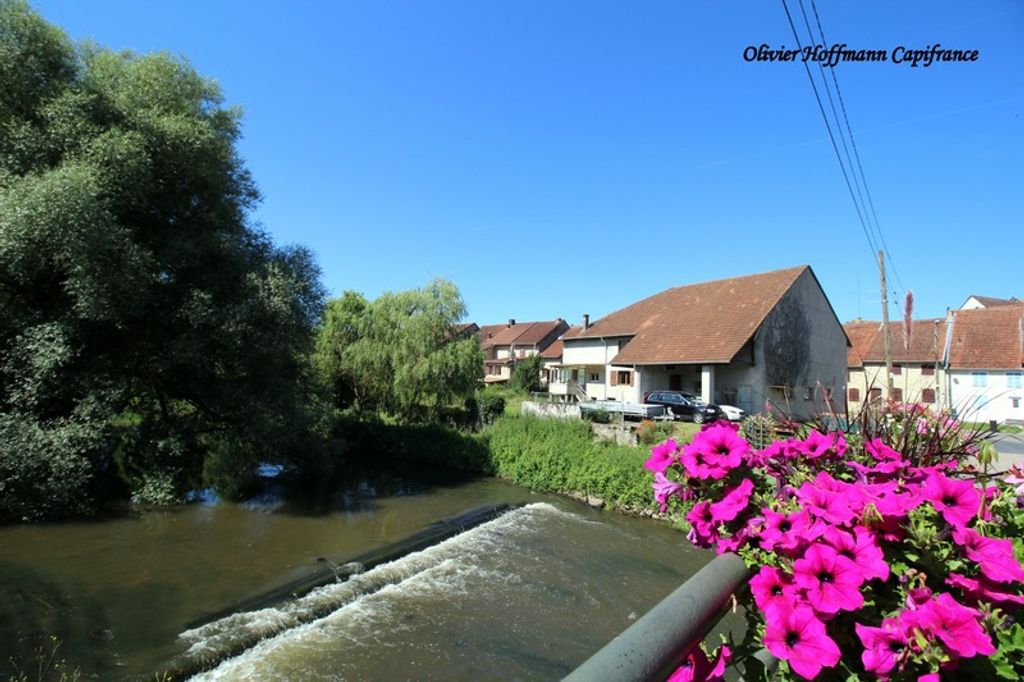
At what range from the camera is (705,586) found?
4.00 feet

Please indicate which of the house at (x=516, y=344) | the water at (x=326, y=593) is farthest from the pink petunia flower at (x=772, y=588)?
the house at (x=516, y=344)

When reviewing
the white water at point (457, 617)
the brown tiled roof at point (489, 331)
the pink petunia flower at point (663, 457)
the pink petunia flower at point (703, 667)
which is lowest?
the white water at point (457, 617)

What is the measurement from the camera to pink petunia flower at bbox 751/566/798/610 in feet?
4.20

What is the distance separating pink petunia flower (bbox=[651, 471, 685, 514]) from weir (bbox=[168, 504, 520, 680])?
27.3 ft

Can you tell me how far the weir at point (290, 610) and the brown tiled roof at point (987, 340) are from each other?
37.0 metres

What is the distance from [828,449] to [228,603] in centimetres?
1060

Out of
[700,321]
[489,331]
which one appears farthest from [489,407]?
[489,331]

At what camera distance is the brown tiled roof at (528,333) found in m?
59.4

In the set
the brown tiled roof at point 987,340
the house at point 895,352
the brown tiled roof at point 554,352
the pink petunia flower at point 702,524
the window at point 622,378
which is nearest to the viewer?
the pink petunia flower at point 702,524

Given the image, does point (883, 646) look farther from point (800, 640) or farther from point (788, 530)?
point (788, 530)

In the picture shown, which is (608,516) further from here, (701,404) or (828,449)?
(828,449)

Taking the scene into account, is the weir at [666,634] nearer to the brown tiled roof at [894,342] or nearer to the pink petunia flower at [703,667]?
the pink petunia flower at [703,667]

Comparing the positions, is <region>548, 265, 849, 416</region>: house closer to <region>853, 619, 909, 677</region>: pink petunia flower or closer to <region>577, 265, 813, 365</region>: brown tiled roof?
<region>577, 265, 813, 365</region>: brown tiled roof

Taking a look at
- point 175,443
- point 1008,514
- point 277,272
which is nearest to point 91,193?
point 277,272
